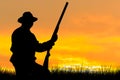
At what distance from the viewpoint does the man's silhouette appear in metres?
13.5

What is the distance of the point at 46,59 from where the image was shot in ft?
46.2

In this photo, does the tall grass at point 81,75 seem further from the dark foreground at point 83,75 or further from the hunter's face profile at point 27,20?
the hunter's face profile at point 27,20

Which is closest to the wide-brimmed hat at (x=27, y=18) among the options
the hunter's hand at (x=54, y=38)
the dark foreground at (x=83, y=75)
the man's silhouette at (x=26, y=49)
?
the man's silhouette at (x=26, y=49)

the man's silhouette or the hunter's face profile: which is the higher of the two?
the hunter's face profile

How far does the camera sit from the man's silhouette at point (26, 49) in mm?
13508

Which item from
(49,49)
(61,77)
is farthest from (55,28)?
(61,77)

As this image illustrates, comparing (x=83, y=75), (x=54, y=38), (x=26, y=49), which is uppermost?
(x=54, y=38)

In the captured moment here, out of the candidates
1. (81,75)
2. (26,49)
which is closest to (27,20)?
(26,49)

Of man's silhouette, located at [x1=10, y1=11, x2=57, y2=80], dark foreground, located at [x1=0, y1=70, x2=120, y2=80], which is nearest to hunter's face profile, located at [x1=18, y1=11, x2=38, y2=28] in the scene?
man's silhouette, located at [x1=10, y1=11, x2=57, y2=80]

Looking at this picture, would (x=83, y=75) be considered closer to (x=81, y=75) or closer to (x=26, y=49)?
(x=81, y=75)

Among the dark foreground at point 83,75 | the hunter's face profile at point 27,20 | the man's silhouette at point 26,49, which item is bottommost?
the dark foreground at point 83,75

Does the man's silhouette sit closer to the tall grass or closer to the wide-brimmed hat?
the wide-brimmed hat

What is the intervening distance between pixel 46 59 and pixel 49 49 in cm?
36

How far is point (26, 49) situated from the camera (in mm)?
13664
